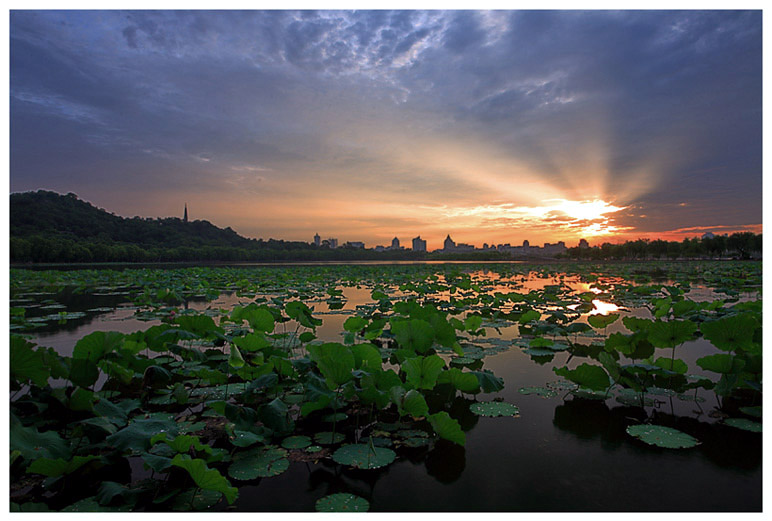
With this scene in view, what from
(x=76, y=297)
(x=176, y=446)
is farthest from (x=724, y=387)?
(x=76, y=297)

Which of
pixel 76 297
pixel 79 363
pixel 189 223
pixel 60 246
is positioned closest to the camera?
pixel 79 363

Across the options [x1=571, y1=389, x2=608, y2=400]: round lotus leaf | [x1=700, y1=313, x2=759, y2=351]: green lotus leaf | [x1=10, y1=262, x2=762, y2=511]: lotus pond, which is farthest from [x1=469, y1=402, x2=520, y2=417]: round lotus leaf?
[x1=700, y1=313, x2=759, y2=351]: green lotus leaf

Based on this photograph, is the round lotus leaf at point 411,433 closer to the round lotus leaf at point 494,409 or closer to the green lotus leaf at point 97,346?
the round lotus leaf at point 494,409

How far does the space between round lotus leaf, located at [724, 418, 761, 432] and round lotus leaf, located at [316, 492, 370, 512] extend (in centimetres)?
245

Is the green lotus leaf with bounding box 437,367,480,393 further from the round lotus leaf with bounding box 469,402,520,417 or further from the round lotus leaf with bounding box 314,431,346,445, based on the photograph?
the round lotus leaf with bounding box 314,431,346,445

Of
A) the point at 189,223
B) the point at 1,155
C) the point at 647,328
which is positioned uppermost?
the point at 189,223

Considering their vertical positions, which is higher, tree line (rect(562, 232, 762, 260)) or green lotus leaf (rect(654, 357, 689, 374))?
tree line (rect(562, 232, 762, 260))

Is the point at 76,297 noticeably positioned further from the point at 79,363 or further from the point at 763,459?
the point at 763,459

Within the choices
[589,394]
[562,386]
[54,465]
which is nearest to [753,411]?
[589,394]

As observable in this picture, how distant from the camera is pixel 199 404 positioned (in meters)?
3.00

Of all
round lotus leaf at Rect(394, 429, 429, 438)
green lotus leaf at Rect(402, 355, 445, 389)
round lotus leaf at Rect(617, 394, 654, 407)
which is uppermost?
green lotus leaf at Rect(402, 355, 445, 389)

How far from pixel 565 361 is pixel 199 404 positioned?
3563 mm

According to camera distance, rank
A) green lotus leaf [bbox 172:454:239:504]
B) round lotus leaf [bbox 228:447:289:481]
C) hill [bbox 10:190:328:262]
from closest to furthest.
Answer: green lotus leaf [bbox 172:454:239:504], round lotus leaf [bbox 228:447:289:481], hill [bbox 10:190:328:262]

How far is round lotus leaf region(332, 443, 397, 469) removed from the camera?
2.08m
